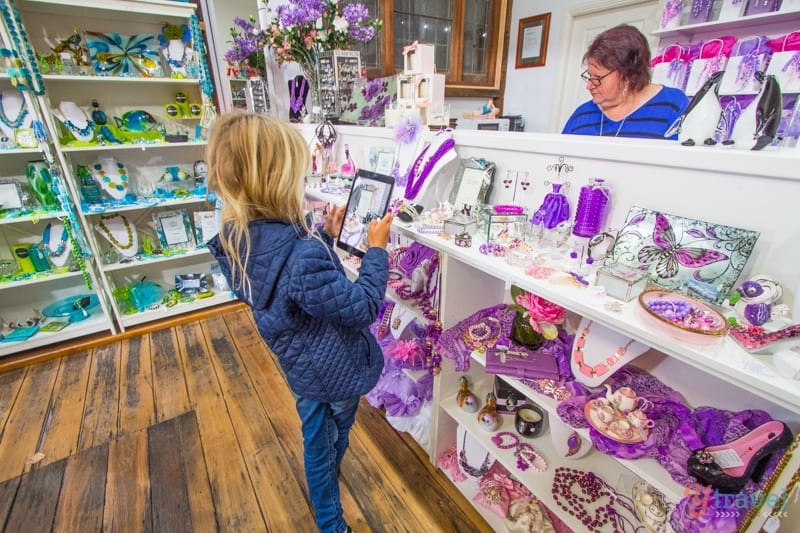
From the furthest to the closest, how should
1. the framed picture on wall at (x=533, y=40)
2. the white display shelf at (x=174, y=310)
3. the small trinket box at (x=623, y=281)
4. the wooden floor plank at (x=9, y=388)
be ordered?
1. the framed picture on wall at (x=533, y=40)
2. the white display shelf at (x=174, y=310)
3. the wooden floor plank at (x=9, y=388)
4. the small trinket box at (x=623, y=281)

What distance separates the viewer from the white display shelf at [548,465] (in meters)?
1.10

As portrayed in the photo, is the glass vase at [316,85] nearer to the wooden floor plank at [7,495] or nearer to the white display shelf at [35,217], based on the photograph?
the white display shelf at [35,217]

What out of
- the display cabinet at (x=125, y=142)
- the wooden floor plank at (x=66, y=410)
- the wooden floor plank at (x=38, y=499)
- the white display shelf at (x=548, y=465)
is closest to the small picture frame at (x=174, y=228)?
the display cabinet at (x=125, y=142)

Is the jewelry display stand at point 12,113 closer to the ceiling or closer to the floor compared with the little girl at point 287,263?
closer to the ceiling

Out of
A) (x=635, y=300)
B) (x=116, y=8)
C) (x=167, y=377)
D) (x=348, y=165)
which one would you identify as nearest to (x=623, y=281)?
(x=635, y=300)

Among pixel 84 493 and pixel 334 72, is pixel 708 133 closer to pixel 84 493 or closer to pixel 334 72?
pixel 334 72

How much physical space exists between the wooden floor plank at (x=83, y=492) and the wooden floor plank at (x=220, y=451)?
37 centimetres

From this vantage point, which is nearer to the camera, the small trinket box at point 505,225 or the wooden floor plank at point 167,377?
the small trinket box at point 505,225

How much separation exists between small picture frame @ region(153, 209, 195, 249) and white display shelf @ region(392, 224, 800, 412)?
236 centimetres

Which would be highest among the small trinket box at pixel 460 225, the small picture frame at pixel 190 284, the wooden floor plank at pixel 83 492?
the small trinket box at pixel 460 225

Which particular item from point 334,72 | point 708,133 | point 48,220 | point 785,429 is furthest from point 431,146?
point 48,220

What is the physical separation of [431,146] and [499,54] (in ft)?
11.1

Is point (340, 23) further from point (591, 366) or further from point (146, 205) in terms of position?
point (591, 366)

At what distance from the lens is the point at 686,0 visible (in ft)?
8.20
